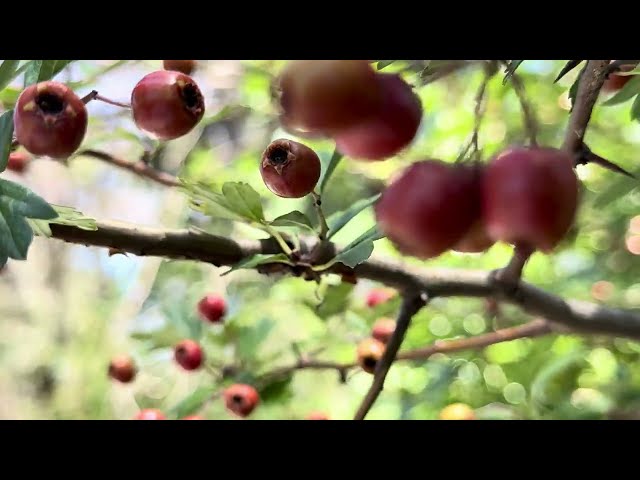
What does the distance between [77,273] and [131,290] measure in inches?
36.2

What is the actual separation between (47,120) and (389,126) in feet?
0.87

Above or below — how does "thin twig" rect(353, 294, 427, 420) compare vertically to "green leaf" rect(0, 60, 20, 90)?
below

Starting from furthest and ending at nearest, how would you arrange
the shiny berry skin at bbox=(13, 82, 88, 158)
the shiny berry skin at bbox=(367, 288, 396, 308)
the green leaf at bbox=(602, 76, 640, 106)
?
the shiny berry skin at bbox=(367, 288, 396, 308) → the green leaf at bbox=(602, 76, 640, 106) → the shiny berry skin at bbox=(13, 82, 88, 158)

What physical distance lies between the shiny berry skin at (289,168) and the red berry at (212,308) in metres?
0.64

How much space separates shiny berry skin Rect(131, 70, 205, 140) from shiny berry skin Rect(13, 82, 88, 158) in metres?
0.05

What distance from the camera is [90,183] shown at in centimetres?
243

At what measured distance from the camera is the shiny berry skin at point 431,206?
1.24ft

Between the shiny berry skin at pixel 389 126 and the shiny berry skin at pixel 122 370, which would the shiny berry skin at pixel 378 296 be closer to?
the shiny berry skin at pixel 122 370

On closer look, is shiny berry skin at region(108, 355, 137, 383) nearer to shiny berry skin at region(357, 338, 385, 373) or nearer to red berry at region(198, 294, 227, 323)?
red berry at region(198, 294, 227, 323)

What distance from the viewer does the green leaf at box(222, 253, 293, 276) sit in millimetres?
583

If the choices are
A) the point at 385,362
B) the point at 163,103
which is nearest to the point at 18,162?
the point at 163,103

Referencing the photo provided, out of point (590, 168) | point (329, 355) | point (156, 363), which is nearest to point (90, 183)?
point (156, 363)

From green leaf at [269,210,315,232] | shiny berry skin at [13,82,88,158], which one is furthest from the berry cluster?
green leaf at [269,210,315,232]
